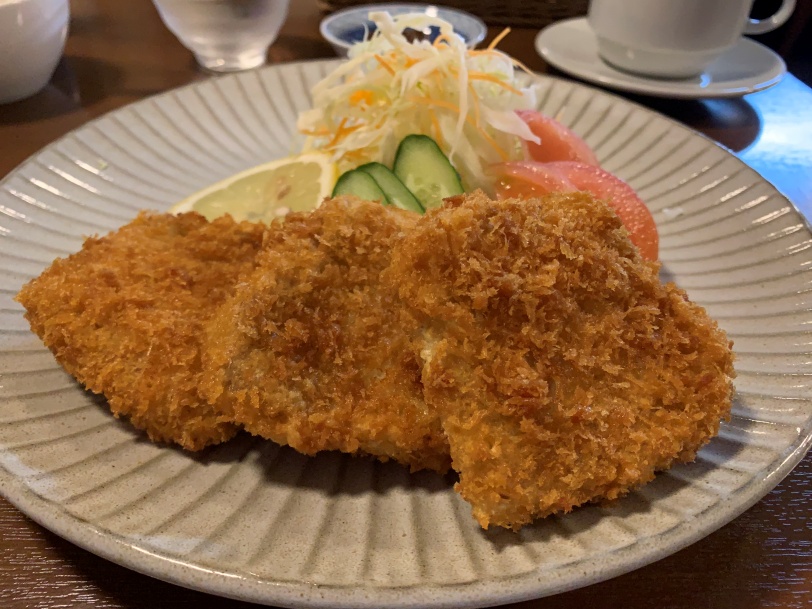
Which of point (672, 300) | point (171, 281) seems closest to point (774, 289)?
point (672, 300)

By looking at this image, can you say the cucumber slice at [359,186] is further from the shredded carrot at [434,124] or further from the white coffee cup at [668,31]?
the white coffee cup at [668,31]

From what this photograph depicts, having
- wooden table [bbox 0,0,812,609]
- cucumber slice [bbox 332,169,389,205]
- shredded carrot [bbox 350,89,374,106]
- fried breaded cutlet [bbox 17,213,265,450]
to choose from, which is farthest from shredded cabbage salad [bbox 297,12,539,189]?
wooden table [bbox 0,0,812,609]

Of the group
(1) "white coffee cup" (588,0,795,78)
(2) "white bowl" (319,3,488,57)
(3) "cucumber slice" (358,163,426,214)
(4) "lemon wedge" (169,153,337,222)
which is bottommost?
(4) "lemon wedge" (169,153,337,222)

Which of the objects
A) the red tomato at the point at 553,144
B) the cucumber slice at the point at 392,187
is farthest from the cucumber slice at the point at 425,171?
the red tomato at the point at 553,144

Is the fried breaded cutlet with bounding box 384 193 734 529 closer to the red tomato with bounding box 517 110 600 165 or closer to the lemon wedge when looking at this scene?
the lemon wedge

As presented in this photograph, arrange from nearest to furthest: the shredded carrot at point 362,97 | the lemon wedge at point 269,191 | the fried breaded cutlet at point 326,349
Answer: the fried breaded cutlet at point 326,349
the lemon wedge at point 269,191
the shredded carrot at point 362,97

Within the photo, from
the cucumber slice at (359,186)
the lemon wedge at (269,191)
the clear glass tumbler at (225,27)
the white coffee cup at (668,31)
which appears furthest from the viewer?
the clear glass tumbler at (225,27)
